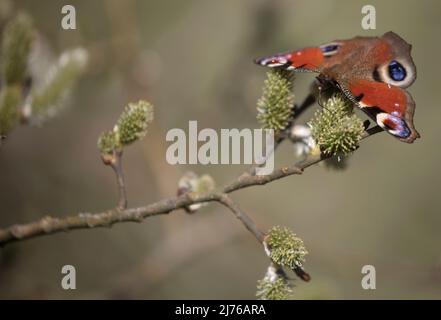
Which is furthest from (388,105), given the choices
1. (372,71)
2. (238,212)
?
(238,212)

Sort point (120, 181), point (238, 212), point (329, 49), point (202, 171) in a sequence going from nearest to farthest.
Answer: point (238, 212) < point (120, 181) < point (329, 49) < point (202, 171)

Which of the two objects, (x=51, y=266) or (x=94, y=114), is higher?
(x=94, y=114)

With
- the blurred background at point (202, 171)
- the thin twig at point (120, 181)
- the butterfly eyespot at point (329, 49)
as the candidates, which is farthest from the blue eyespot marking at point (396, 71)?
the thin twig at point (120, 181)

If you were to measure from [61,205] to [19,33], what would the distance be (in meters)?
1.62

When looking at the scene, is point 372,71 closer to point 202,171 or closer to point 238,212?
point 238,212

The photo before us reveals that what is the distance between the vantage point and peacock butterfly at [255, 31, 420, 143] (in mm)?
1963

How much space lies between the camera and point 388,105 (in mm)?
2023

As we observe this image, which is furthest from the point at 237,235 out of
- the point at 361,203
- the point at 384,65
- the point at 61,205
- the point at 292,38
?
the point at 361,203

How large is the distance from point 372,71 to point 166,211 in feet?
3.08

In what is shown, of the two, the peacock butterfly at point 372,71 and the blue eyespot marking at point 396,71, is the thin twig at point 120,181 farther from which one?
the blue eyespot marking at point 396,71

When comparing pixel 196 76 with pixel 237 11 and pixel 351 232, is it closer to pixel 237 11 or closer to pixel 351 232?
pixel 237 11

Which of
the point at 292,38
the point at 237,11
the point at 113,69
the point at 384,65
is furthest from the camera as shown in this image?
the point at 237,11

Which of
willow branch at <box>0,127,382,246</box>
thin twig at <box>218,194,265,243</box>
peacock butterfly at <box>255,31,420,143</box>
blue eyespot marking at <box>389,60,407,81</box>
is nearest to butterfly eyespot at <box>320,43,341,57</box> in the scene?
peacock butterfly at <box>255,31,420,143</box>

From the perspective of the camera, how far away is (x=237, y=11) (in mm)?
5531
